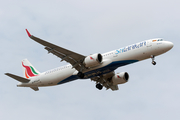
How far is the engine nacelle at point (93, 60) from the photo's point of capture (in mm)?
41000

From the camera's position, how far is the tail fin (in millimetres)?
50875

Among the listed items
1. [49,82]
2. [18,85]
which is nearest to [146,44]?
[49,82]

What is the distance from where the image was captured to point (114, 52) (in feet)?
137

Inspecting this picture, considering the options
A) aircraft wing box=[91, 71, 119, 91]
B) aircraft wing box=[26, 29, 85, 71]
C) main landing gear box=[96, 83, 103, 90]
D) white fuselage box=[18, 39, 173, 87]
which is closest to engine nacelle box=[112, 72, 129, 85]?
aircraft wing box=[91, 71, 119, 91]

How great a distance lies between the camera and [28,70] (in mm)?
52125

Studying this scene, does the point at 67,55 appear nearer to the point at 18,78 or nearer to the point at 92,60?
the point at 92,60

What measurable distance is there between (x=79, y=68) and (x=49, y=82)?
652 centimetres

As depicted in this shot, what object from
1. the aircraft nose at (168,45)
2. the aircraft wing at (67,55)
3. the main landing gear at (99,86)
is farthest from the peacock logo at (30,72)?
the aircraft nose at (168,45)

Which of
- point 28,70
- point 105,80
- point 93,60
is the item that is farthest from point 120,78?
point 28,70

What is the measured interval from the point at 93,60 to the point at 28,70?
52.8 feet

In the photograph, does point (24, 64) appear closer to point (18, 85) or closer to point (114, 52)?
point (18, 85)

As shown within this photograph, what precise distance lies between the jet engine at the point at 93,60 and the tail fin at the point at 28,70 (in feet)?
41.5

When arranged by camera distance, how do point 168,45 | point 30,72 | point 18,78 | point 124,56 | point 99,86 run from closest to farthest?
point 168,45 < point 124,56 < point 18,78 < point 99,86 < point 30,72

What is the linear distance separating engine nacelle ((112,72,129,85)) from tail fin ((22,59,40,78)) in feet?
43.9
